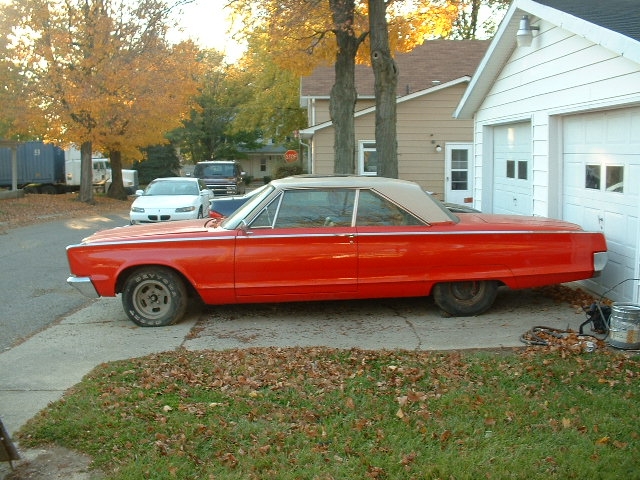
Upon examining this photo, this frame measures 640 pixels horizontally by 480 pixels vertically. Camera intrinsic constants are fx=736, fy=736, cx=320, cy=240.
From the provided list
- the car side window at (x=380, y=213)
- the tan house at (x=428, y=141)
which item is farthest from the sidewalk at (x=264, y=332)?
the tan house at (x=428, y=141)

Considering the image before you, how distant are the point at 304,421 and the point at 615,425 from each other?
2.00 metres

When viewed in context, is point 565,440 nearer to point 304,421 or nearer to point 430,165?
point 304,421

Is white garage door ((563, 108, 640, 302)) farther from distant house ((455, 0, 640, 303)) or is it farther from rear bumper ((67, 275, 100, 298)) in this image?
rear bumper ((67, 275, 100, 298))

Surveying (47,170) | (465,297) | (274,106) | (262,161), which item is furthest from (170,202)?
(262,161)

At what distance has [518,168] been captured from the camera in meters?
11.5

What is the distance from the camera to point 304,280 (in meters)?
7.82

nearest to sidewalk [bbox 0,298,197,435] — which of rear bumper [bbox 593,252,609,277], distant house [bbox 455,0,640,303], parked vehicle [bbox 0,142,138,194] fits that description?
rear bumper [bbox 593,252,609,277]

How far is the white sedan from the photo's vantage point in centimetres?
1727

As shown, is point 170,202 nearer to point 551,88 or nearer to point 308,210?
point 308,210

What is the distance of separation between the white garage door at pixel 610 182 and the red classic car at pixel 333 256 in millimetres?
375

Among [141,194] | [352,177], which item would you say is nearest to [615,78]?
[352,177]

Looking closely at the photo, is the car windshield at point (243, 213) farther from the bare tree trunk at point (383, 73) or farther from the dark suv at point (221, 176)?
the dark suv at point (221, 176)

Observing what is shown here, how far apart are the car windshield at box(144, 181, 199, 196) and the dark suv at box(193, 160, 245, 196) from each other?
39.3ft

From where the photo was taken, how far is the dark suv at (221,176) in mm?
31594
